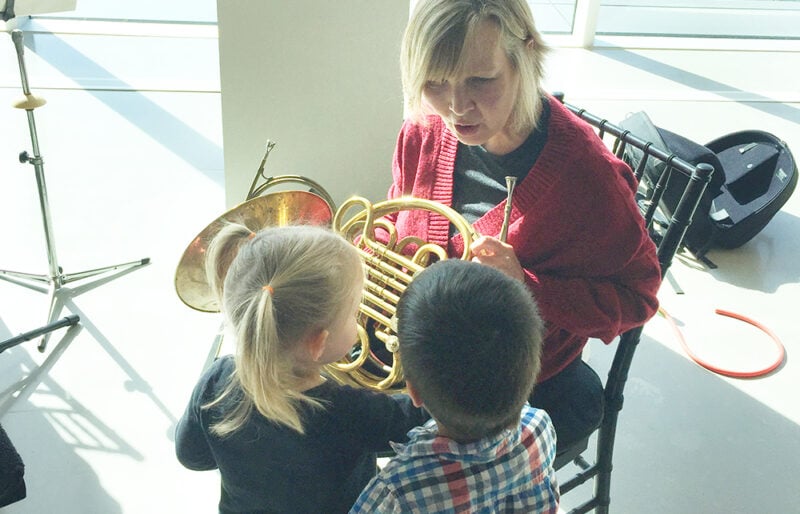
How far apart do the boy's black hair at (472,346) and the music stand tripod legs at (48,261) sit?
160 cm

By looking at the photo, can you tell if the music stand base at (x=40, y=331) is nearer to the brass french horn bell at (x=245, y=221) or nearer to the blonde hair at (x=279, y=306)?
the brass french horn bell at (x=245, y=221)

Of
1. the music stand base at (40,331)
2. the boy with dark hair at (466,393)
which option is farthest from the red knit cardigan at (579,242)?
the music stand base at (40,331)

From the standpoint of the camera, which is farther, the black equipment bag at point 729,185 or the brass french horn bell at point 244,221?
the black equipment bag at point 729,185

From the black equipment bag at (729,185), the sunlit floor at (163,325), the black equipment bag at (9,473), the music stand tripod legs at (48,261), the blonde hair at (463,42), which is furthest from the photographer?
the black equipment bag at (729,185)

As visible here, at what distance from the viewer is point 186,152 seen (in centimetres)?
335

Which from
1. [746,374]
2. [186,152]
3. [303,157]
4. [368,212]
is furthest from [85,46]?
[746,374]

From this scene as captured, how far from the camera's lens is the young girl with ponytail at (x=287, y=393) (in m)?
1.02

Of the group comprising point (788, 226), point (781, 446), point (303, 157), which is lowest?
point (781, 446)

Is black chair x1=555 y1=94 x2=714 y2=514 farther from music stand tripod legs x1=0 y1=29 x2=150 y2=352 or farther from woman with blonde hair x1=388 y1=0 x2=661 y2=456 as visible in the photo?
music stand tripod legs x1=0 y1=29 x2=150 y2=352

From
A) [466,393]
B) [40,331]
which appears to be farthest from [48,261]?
[466,393]

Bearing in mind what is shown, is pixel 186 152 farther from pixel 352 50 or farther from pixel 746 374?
pixel 746 374

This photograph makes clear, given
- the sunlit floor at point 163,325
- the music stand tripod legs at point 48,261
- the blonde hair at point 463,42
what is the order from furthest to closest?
the music stand tripod legs at point 48,261 < the sunlit floor at point 163,325 < the blonde hair at point 463,42

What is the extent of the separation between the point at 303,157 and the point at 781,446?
62.3 inches

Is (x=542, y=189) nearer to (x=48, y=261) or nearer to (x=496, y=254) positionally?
(x=496, y=254)
